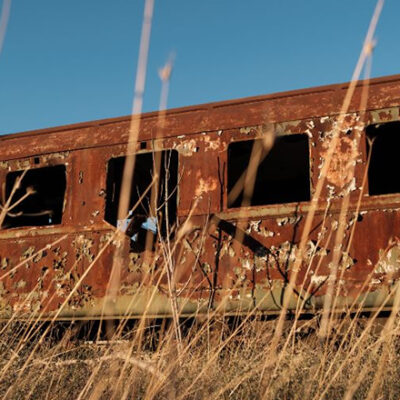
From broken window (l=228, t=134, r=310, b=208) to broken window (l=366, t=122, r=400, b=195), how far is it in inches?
32.0

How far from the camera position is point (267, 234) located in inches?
212

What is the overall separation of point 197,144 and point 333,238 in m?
1.64

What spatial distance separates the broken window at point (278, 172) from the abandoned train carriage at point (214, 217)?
192mm

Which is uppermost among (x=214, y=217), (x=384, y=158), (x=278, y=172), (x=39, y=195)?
(x=384, y=158)

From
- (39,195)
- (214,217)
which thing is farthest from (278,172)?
(39,195)

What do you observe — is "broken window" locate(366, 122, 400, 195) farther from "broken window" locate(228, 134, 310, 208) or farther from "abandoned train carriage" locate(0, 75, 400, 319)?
"broken window" locate(228, 134, 310, 208)

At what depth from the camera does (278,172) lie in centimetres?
784

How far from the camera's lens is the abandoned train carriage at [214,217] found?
5.11 meters

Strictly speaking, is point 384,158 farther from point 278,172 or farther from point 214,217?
point 214,217

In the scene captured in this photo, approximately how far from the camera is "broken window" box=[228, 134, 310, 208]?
7109mm

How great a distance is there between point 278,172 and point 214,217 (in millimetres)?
2489

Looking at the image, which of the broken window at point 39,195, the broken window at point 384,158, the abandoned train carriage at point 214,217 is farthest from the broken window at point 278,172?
the broken window at point 39,195

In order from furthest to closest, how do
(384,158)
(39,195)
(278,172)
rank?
(39,195)
(278,172)
(384,158)

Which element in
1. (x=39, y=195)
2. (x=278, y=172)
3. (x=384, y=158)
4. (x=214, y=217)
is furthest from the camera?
(x=39, y=195)
